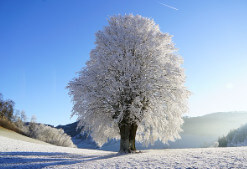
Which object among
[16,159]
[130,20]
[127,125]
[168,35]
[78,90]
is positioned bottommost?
[16,159]

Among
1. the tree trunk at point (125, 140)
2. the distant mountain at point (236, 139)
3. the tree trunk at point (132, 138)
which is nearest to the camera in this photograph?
the tree trunk at point (125, 140)

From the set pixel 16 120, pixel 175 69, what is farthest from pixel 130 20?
pixel 16 120

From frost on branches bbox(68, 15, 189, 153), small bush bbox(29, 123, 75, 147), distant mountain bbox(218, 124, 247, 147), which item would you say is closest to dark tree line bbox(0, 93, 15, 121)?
small bush bbox(29, 123, 75, 147)

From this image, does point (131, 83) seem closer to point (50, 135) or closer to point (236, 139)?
point (50, 135)

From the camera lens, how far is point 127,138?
17.8 m

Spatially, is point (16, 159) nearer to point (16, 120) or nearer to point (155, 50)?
point (155, 50)

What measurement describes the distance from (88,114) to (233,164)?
1168 cm

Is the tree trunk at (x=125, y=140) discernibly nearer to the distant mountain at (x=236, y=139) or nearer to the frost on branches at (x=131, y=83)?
the frost on branches at (x=131, y=83)

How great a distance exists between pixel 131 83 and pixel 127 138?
524 centimetres

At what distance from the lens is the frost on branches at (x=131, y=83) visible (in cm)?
1653

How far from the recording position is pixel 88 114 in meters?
17.2

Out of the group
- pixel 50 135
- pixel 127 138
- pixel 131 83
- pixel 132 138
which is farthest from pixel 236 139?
pixel 131 83

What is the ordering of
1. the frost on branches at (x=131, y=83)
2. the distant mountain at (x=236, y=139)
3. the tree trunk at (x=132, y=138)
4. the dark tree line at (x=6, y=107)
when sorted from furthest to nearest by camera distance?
the distant mountain at (x=236, y=139) < the dark tree line at (x=6, y=107) < the tree trunk at (x=132, y=138) < the frost on branches at (x=131, y=83)

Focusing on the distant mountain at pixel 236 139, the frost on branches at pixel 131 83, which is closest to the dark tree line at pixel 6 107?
the frost on branches at pixel 131 83
